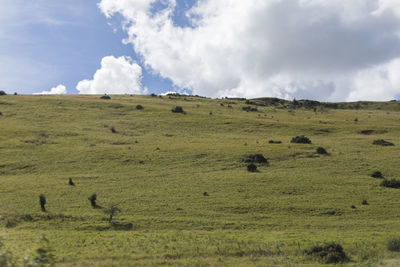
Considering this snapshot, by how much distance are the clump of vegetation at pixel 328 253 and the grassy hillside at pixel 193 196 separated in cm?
48

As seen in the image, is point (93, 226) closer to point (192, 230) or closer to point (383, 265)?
point (192, 230)

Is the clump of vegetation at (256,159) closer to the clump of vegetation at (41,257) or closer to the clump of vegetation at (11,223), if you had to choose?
the clump of vegetation at (11,223)

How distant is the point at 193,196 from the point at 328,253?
19.5m

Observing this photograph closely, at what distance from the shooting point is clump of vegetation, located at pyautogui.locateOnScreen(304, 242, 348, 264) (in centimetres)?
2056

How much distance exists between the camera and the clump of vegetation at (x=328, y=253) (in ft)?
67.5

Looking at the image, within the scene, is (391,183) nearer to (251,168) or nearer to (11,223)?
(251,168)

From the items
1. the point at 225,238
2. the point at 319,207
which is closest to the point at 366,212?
the point at 319,207

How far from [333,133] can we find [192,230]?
2493 inches

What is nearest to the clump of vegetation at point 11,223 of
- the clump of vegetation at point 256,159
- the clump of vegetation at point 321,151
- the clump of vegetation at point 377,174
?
the clump of vegetation at point 256,159

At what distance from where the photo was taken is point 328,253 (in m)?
20.9

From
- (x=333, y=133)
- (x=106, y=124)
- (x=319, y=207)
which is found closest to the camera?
(x=319, y=207)

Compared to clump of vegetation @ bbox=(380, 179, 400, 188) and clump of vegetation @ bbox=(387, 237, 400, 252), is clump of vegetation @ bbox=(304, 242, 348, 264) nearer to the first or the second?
clump of vegetation @ bbox=(387, 237, 400, 252)

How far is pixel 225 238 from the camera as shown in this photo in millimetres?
25531

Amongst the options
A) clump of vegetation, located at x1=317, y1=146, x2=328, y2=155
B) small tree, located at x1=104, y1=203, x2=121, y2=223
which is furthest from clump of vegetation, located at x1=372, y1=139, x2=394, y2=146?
small tree, located at x1=104, y1=203, x2=121, y2=223
